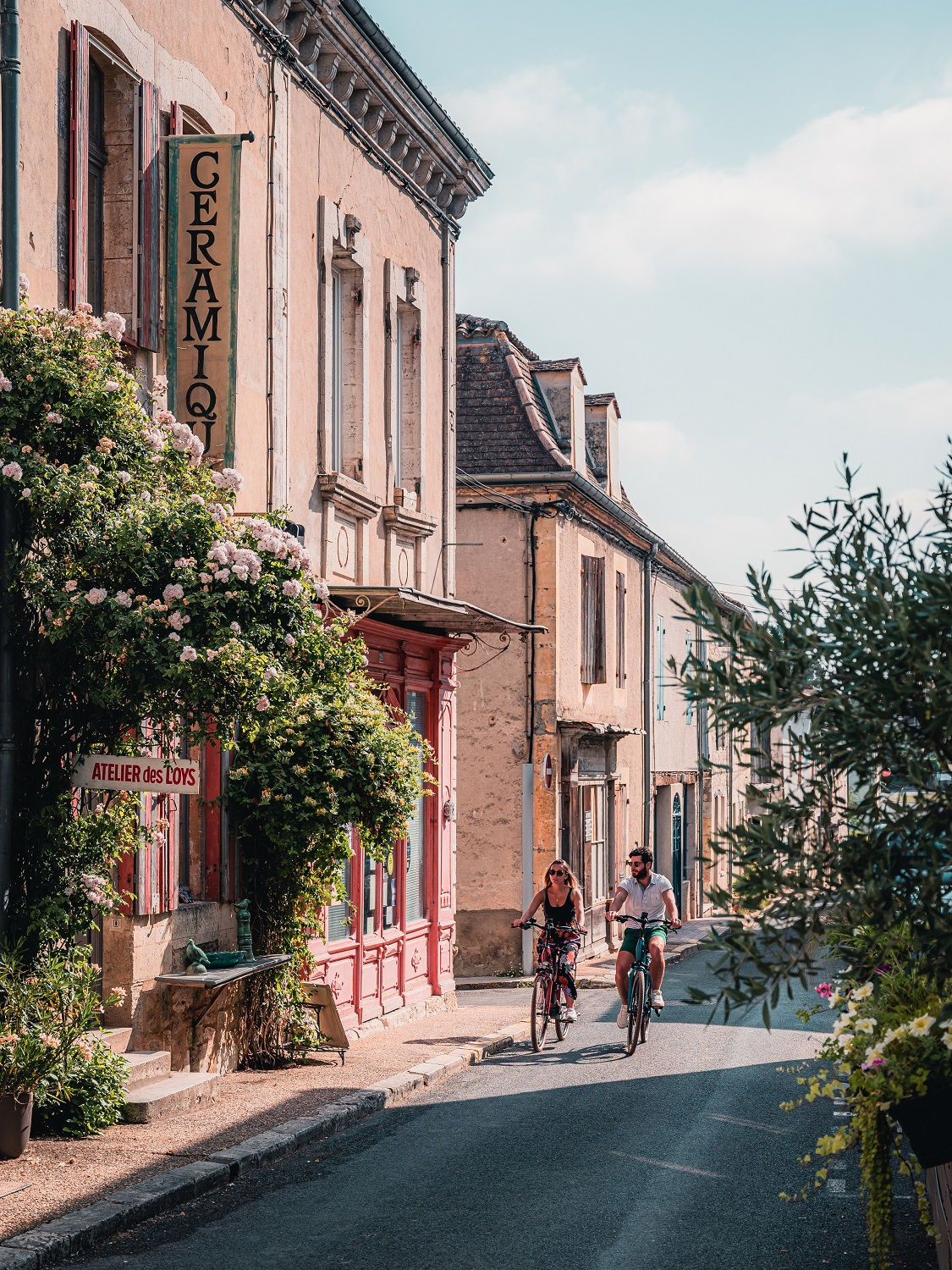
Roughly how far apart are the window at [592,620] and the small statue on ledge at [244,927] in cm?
1272

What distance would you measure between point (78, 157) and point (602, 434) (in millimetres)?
17368

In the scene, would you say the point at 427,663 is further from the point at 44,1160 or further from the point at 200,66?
the point at 44,1160

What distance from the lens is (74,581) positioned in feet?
24.7

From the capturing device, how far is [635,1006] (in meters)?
12.7

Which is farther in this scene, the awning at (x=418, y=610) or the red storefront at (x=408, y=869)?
the red storefront at (x=408, y=869)

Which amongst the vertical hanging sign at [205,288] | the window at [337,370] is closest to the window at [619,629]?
the window at [337,370]

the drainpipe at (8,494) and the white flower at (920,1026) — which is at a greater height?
the drainpipe at (8,494)

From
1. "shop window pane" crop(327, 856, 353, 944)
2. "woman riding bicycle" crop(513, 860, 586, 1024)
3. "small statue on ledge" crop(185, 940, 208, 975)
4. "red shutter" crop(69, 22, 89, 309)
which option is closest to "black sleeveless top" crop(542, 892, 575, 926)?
"woman riding bicycle" crop(513, 860, 586, 1024)

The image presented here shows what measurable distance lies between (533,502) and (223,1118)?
1365 cm

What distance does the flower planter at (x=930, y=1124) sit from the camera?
204 inches

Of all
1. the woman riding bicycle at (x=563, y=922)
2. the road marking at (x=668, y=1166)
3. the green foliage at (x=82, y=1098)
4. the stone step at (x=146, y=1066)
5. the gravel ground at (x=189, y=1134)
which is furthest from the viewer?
the woman riding bicycle at (x=563, y=922)

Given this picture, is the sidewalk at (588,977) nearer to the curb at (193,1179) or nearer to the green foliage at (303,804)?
the green foliage at (303,804)

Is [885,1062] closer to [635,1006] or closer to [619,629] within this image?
[635,1006]

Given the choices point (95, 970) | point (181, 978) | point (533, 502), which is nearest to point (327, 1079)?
point (181, 978)
